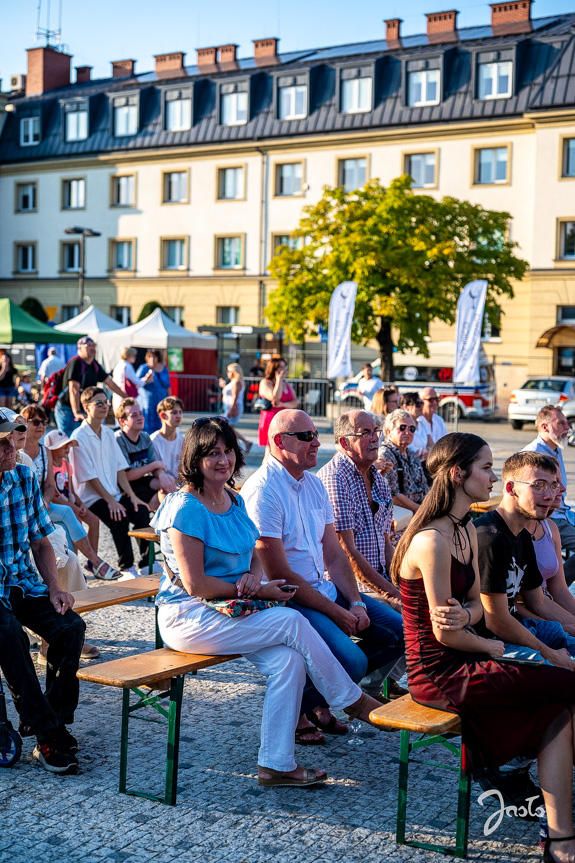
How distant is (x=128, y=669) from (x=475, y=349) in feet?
61.8

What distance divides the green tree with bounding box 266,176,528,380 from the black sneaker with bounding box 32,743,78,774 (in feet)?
99.8

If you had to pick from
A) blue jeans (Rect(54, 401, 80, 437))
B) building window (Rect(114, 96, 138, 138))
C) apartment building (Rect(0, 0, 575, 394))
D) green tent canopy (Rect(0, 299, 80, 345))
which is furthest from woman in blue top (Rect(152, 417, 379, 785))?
building window (Rect(114, 96, 138, 138))

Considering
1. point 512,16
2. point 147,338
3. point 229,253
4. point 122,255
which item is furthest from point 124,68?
point 147,338

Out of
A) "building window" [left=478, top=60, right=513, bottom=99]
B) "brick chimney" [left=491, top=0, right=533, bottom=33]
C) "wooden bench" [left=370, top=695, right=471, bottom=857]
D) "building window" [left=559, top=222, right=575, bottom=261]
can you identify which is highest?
"brick chimney" [left=491, top=0, right=533, bottom=33]

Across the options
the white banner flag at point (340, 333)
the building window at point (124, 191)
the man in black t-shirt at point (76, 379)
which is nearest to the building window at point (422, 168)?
the building window at point (124, 191)

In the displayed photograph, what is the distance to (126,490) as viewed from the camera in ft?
29.0

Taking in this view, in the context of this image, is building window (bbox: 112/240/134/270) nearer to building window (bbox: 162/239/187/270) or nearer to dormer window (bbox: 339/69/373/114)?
building window (bbox: 162/239/187/270)

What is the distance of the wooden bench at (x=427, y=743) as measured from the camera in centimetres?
406

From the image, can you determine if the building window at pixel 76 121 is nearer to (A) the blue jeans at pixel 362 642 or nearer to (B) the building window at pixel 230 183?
(B) the building window at pixel 230 183

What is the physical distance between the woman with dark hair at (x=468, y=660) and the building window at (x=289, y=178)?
4206 centimetres

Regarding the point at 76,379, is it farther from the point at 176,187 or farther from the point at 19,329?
the point at 176,187

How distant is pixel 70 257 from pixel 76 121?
22.1 ft

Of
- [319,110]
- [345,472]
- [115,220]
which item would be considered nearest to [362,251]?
[319,110]

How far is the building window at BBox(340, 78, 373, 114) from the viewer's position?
43281 millimetres
